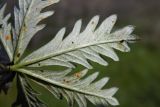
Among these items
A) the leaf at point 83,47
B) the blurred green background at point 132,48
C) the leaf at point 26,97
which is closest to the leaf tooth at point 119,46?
the leaf at point 83,47

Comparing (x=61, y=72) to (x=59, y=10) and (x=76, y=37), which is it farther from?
(x=59, y=10)

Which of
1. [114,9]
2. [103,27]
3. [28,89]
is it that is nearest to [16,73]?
[28,89]

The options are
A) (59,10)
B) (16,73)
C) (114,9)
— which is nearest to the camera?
(16,73)

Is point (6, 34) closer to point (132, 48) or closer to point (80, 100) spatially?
point (80, 100)

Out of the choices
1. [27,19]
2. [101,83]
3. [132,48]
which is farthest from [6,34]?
[132,48]

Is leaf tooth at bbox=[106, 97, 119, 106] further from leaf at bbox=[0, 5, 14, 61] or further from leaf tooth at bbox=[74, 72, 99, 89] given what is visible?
leaf at bbox=[0, 5, 14, 61]

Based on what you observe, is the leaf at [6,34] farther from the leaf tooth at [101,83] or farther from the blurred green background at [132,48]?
the blurred green background at [132,48]
